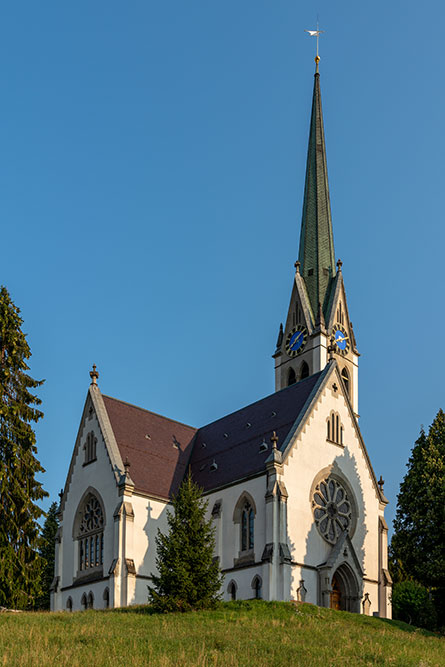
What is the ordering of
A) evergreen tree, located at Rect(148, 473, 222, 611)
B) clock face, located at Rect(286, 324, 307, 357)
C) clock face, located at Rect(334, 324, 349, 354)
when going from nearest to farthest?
evergreen tree, located at Rect(148, 473, 222, 611) < clock face, located at Rect(286, 324, 307, 357) < clock face, located at Rect(334, 324, 349, 354)

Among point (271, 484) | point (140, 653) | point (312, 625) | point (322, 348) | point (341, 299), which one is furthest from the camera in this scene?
point (341, 299)

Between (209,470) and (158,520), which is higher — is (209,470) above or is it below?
above

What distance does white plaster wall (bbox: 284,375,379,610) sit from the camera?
43750 mm

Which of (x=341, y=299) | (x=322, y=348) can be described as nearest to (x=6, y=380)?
(x=322, y=348)

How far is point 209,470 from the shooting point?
49969mm

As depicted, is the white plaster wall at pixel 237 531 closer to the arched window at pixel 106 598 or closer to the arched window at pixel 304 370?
the arched window at pixel 106 598

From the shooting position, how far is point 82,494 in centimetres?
5062

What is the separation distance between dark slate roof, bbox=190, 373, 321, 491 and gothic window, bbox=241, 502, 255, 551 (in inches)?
70.8

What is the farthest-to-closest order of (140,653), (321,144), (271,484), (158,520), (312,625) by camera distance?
1. (321,144)
2. (158,520)
3. (271,484)
4. (312,625)
5. (140,653)

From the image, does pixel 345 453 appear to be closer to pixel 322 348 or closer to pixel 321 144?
pixel 322 348

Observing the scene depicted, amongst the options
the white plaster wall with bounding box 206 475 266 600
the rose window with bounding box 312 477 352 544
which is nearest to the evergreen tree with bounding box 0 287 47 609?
the white plaster wall with bounding box 206 475 266 600

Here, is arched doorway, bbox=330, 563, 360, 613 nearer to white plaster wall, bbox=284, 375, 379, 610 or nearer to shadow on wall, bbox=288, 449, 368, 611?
shadow on wall, bbox=288, 449, 368, 611

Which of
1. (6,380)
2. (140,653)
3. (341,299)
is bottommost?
(140,653)

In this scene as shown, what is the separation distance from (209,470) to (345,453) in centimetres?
791
